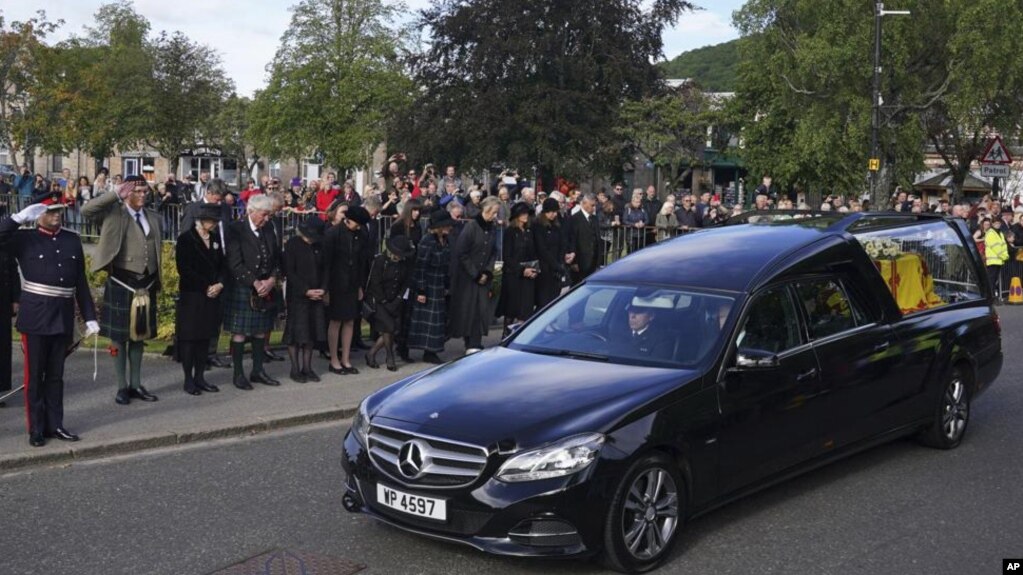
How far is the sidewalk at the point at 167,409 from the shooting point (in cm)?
877

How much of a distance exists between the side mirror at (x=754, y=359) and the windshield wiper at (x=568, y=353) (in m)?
0.79

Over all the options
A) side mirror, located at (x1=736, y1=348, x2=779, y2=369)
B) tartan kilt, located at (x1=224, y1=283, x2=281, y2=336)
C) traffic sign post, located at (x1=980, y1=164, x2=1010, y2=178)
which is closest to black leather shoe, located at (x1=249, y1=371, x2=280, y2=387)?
tartan kilt, located at (x1=224, y1=283, x2=281, y2=336)

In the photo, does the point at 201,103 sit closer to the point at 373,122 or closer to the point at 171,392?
the point at 373,122

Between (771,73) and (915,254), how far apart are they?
4924 centimetres

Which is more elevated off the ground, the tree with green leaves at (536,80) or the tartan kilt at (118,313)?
the tree with green leaves at (536,80)

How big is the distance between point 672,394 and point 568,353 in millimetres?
1005

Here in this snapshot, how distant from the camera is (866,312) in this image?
8.20m

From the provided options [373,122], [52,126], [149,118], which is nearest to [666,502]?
[52,126]

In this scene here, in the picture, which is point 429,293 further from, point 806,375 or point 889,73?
point 889,73

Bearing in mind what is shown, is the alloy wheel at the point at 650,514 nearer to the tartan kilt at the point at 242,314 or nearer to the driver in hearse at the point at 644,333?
the driver in hearse at the point at 644,333

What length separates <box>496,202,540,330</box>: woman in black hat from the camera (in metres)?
14.2

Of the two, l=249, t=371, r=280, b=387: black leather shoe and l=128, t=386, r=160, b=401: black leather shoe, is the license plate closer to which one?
l=128, t=386, r=160, b=401: black leather shoe

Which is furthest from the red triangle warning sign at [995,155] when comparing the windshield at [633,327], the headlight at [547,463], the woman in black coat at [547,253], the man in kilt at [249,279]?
the headlight at [547,463]

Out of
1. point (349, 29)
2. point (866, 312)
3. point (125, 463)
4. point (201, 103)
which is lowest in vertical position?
point (125, 463)
